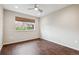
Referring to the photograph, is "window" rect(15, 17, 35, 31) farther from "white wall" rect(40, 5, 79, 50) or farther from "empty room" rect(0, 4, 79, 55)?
"white wall" rect(40, 5, 79, 50)

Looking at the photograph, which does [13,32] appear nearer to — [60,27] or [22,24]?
[22,24]

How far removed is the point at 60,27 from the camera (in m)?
1.96

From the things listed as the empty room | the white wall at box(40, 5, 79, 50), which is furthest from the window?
the white wall at box(40, 5, 79, 50)

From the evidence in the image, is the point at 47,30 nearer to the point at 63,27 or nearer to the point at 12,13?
the point at 63,27

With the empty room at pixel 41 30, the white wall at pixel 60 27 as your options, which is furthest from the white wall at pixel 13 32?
the white wall at pixel 60 27

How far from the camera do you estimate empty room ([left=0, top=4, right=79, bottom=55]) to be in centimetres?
161

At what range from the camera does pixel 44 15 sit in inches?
72.9

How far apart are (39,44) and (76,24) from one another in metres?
1.22

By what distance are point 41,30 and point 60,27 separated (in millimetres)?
549

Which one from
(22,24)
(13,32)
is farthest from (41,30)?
(13,32)

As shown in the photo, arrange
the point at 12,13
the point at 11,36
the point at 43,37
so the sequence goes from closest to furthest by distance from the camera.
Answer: the point at 12,13 → the point at 11,36 → the point at 43,37

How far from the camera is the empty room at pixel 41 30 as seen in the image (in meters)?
1.61

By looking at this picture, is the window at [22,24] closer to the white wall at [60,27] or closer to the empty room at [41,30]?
the empty room at [41,30]

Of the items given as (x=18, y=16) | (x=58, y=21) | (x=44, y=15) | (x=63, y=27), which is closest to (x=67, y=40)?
(x=63, y=27)
